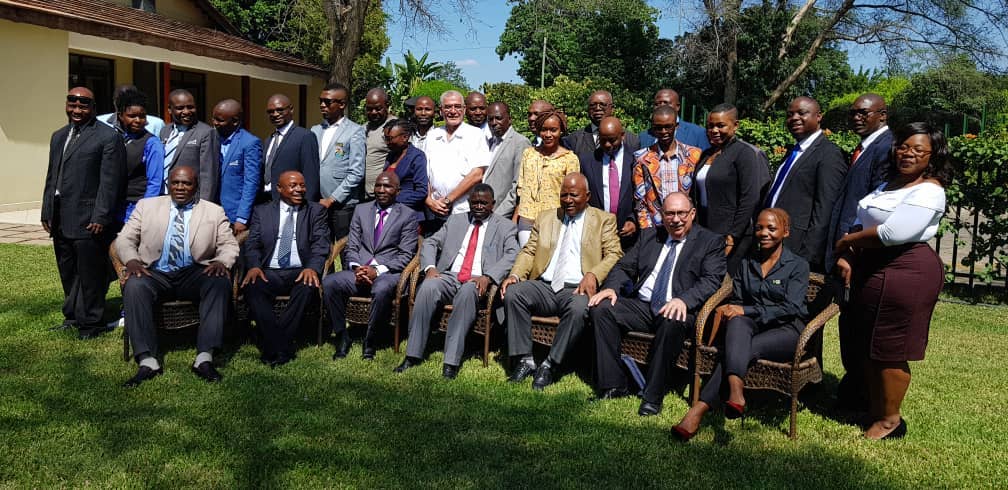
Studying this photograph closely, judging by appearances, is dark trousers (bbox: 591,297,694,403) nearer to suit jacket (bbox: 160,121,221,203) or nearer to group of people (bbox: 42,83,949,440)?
group of people (bbox: 42,83,949,440)

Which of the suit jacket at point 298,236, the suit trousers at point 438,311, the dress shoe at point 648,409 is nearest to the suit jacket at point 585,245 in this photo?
the suit trousers at point 438,311

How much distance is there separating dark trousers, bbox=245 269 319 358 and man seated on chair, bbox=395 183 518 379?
33.2 inches

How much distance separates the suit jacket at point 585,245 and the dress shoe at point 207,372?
219 centimetres

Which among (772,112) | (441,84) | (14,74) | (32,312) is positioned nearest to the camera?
(32,312)

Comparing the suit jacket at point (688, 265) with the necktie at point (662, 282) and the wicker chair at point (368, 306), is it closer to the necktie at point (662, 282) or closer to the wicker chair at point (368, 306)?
the necktie at point (662, 282)

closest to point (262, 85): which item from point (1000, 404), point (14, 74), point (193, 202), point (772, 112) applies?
point (14, 74)

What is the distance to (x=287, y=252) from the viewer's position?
6.26m

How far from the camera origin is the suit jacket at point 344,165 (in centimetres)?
680

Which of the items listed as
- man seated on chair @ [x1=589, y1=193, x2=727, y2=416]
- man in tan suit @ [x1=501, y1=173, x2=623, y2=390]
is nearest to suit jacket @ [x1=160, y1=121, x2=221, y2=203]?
man in tan suit @ [x1=501, y1=173, x2=623, y2=390]

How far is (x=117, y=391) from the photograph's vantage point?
5.09 metres

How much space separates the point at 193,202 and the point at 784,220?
4213mm

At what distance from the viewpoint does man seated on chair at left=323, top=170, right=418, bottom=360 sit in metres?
6.11

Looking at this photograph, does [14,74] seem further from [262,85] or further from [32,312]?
[262,85]

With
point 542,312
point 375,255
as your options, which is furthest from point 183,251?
point 542,312
